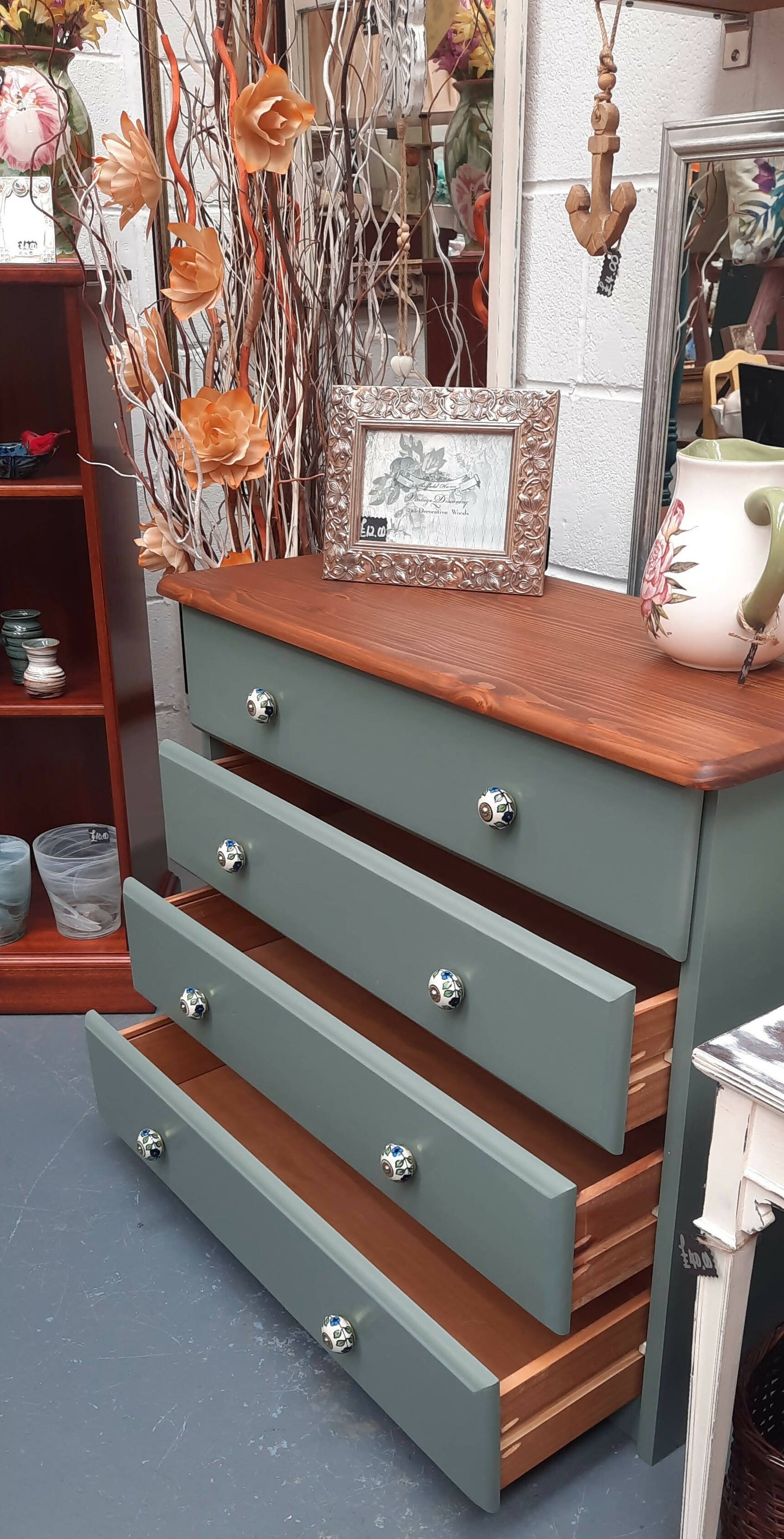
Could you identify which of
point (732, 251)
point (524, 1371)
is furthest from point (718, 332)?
point (524, 1371)

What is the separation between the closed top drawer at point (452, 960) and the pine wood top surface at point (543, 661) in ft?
0.64

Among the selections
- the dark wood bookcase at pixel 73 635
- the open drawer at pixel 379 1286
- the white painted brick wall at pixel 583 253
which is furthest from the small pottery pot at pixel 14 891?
the white painted brick wall at pixel 583 253

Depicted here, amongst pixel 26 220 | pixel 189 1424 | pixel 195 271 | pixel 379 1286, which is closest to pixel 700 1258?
pixel 379 1286

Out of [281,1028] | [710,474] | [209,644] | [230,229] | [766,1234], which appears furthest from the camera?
[230,229]

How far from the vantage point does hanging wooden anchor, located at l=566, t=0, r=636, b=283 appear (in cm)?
130

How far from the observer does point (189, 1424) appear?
1330mm

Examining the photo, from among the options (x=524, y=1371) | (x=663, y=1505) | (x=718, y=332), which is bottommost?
(x=663, y=1505)

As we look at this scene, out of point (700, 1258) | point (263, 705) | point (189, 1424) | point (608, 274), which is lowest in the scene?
point (189, 1424)

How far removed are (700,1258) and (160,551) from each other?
3.86 feet

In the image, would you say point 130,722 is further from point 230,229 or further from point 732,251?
point 732,251

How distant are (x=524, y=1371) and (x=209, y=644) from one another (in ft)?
2.95

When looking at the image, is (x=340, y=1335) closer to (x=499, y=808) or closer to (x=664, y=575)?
(x=499, y=808)

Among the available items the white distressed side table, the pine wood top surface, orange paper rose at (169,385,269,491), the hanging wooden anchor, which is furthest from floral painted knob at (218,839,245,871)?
the hanging wooden anchor

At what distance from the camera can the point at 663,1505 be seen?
124 cm
